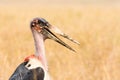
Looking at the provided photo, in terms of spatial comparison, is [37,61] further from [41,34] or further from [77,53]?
[77,53]

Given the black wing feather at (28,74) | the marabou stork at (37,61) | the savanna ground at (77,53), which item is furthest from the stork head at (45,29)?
the savanna ground at (77,53)

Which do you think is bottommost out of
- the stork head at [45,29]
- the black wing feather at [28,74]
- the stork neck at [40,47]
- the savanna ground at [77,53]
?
the black wing feather at [28,74]

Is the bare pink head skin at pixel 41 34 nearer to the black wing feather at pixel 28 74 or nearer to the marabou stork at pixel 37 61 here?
the marabou stork at pixel 37 61

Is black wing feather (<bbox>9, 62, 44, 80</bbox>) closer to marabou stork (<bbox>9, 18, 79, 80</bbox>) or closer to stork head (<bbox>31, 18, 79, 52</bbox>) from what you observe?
marabou stork (<bbox>9, 18, 79, 80</bbox>)

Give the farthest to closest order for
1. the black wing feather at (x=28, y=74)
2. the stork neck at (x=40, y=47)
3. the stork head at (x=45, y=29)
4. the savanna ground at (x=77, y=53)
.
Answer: the savanna ground at (x=77, y=53), the stork head at (x=45, y=29), the stork neck at (x=40, y=47), the black wing feather at (x=28, y=74)

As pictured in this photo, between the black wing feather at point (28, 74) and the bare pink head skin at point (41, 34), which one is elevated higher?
the bare pink head skin at point (41, 34)

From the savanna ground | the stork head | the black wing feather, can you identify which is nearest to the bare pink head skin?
the stork head

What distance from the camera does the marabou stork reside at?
Answer: 445 centimetres

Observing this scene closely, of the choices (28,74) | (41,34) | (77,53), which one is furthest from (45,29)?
(77,53)

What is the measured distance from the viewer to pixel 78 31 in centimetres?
1034

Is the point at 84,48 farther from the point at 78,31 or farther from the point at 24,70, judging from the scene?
the point at 24,70

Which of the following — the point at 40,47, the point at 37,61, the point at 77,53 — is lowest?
the point at 37,61

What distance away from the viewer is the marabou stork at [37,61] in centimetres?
445

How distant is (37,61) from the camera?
181 inches
